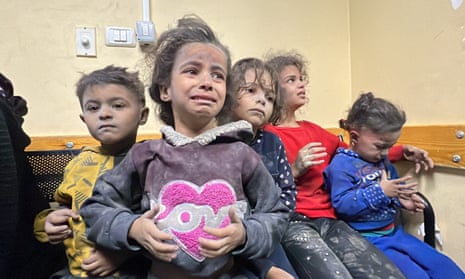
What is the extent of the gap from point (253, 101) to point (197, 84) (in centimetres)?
35

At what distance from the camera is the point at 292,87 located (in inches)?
46.3

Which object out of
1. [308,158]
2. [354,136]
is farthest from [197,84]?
[354,136]

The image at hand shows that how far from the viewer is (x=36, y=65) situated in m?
1.23

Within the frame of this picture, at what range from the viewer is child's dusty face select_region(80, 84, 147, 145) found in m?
0.76

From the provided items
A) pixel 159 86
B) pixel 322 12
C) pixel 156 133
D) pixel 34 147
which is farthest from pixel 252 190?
pixel 322 12

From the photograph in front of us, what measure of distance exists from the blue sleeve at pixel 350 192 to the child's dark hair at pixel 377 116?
0.14m

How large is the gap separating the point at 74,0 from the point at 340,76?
1275 millimetres

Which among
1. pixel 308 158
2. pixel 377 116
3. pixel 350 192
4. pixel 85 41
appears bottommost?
pixel 350 192

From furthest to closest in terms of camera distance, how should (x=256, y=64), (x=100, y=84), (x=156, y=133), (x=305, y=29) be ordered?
(x=305, y=29)
(x=156, y=133)
(x=256, y=64)
(x=100, y=84)

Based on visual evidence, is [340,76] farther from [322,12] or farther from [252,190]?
[252,190]

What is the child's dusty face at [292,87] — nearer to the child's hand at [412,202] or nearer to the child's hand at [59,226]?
the child's hand at [412,202]

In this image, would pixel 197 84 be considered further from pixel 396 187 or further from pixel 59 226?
pixel 396 187

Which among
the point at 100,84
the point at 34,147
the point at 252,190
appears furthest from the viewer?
the point at 34,147

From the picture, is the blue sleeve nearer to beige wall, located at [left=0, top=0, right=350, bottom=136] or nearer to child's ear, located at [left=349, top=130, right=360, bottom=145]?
child's ear, located at [left=349, top=130, right=360, bottom=145]
